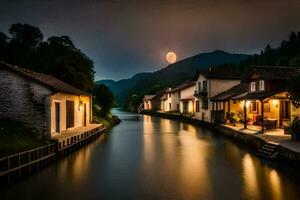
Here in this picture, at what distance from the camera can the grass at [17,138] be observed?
14846mm

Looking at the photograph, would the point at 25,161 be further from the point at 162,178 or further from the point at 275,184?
the point at 275,184

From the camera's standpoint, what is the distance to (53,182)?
43.6ft

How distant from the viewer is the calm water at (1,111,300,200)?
37.9 ft

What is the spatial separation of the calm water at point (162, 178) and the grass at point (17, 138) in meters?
1.79

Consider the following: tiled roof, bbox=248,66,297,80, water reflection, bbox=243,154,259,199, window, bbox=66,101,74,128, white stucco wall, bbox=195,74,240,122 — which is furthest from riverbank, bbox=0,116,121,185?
white stucco wall, bbox=195,74,240,122

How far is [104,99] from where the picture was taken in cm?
5016

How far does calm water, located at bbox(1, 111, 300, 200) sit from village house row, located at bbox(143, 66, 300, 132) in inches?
312

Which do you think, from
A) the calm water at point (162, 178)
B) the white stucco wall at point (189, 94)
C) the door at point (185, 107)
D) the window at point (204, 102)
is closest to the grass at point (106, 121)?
the window at point (204, 102)

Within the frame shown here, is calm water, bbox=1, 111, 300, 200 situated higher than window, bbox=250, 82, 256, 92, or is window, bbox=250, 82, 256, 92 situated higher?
window, bbox=250, 82, 256, 92

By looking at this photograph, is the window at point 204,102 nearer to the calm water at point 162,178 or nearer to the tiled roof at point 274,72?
the tiled roof at point 274,72

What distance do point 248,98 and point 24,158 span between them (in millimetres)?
20721

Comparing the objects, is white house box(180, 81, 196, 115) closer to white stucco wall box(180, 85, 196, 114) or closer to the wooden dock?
white stucco wall box(180, 85, 196, 114)

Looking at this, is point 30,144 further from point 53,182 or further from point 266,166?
point 266,166

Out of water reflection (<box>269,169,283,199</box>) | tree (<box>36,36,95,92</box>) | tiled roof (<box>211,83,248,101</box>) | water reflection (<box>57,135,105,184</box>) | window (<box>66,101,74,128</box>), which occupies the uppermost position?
tree (<box>36,36,95,92</box>)
